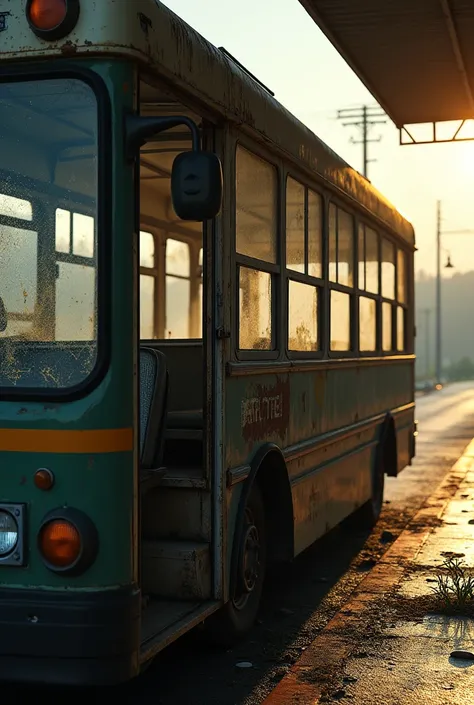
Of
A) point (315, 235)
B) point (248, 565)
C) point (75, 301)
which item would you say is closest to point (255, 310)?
point (248, 565)

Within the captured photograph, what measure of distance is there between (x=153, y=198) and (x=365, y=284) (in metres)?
2.09

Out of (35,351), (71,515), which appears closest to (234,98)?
(35,351)

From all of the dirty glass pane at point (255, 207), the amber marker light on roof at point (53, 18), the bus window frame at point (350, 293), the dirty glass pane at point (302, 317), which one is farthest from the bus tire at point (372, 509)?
the amber marker light on roof at point (53, 18)

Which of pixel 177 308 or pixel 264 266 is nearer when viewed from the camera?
pixel 264 266

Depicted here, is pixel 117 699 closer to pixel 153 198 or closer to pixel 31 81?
pixel 31 81

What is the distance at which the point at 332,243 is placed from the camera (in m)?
7.46

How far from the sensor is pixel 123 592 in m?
4.08

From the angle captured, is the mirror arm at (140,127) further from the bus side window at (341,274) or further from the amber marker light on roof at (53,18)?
the bus side window at (341,274)

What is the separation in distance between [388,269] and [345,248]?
2156mm

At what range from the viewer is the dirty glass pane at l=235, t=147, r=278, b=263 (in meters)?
5.49

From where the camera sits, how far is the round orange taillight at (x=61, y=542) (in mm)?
4055

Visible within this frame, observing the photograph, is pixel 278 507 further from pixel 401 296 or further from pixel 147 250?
pixel 401 296

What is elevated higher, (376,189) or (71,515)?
(376,189)

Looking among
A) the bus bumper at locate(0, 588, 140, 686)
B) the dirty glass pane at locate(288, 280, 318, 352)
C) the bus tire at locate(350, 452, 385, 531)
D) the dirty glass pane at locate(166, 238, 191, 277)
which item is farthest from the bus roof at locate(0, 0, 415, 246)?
the bus tire at locate(350, 452, 385, 531)
